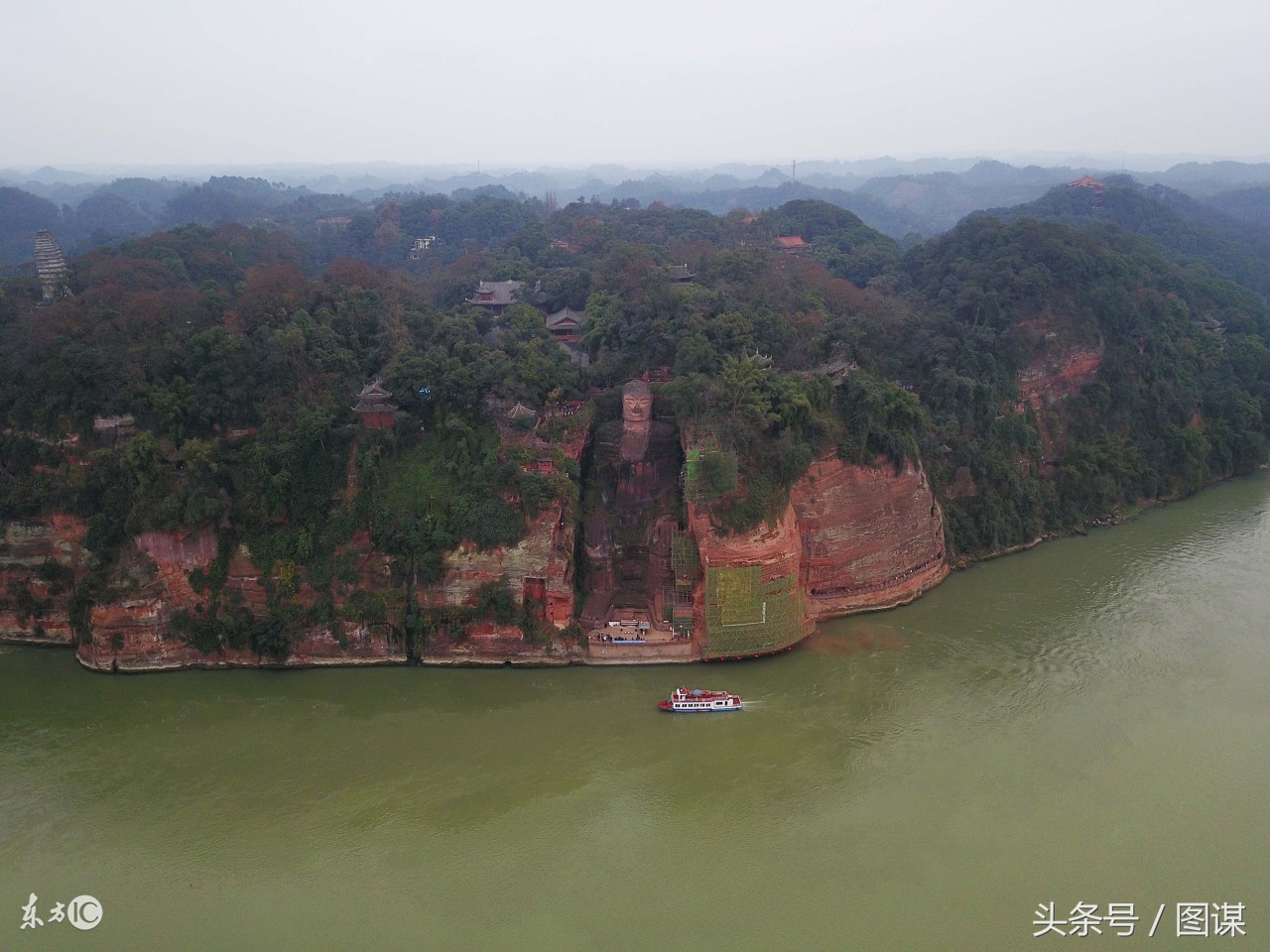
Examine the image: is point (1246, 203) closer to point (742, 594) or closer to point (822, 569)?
point (822, 569)

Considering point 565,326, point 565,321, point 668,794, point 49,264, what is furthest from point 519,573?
point 49,264

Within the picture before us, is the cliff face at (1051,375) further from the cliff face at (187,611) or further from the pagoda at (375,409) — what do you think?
the cliff face at (187,611)

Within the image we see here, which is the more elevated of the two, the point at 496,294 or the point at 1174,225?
the point at 1174,225

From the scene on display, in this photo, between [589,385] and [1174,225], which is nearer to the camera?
[589,385]

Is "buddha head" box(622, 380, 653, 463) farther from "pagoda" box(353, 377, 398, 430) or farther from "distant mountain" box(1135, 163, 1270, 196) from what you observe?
"distant mountain" box(1135, 163, 1270, 196)

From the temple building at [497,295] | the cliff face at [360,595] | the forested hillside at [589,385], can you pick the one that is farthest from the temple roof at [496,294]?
the cliff face at [360,595]

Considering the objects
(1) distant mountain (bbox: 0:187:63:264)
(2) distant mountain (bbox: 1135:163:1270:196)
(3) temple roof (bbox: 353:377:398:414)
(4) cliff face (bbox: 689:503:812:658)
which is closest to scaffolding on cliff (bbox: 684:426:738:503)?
(4) cliff face (bbox: 689:503:812:658)
